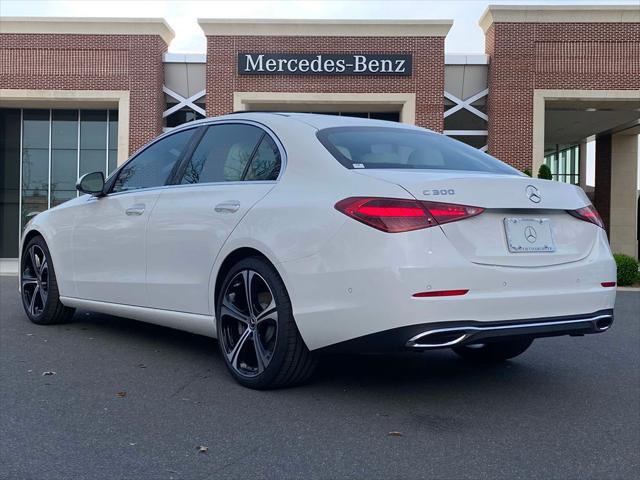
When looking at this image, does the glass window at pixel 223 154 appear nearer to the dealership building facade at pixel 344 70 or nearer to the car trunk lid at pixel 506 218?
the car trunk lid at pixel 506 218

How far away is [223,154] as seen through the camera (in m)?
4.64

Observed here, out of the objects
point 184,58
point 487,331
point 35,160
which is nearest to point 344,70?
point 184,58

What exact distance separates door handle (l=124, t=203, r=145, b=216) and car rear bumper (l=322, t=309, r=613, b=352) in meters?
2.06

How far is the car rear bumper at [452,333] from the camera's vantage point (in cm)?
333

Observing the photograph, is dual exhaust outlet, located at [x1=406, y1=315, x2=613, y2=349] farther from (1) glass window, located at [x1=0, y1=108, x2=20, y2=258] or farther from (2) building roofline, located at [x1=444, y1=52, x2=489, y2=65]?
(1) glass window, located at [x1=0, y1=108, x2=20, y2=258]

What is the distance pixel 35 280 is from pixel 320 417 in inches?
154

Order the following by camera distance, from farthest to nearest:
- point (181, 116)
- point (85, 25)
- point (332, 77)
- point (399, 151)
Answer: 1. point (181, 116)
2. point (85, 25)
3. point (332, 77)
4. point (399, 151)

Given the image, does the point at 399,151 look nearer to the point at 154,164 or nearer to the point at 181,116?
the point at 154,164

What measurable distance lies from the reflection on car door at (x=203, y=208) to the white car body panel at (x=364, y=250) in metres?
0.01

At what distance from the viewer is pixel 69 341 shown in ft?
18.3

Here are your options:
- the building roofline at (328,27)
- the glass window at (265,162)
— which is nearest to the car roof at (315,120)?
the glass window at (265,162)

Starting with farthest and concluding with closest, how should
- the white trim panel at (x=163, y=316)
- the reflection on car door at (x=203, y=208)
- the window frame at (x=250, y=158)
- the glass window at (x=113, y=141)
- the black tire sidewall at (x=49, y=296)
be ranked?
the glass window at (x=113, y=141)
the black tire sidewall at (x=49, y=296)
the white trim panel at (x=163, y=316)
the reflection on car door at (x=203, y=208)
the window frame at (x=250, y=158)

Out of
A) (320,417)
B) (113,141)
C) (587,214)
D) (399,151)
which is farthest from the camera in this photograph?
(113,141)

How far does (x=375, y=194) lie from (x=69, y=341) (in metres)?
3.29
